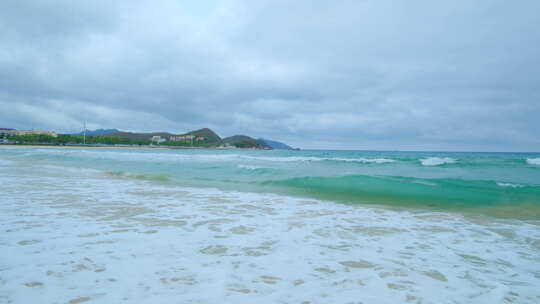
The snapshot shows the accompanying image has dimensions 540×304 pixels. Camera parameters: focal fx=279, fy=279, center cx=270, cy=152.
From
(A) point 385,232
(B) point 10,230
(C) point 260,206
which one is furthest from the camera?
(C) point 260,206

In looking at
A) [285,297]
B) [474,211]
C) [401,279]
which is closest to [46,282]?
[285,297]

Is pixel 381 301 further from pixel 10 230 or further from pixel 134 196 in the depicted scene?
pixel 134 196

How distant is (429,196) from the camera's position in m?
9.12

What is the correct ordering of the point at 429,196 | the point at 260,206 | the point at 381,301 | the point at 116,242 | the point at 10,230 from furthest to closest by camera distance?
the point at 429,196
the point at 260,206
the point at 10,230
the point at 116,242
the point at 381,301

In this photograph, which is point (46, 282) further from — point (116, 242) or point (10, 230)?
point (10, 230)

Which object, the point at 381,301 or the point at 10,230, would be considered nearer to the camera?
the point at 381,301

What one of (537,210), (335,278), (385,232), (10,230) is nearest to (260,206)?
(385,232)

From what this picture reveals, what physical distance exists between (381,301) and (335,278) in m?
0.51

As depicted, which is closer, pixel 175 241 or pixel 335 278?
pixel 335 278

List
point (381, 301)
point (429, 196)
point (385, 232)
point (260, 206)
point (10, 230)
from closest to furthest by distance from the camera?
point (381, 301) → point (10, 230) → point (385, 232) → point (260, 206) → point (429, 196)

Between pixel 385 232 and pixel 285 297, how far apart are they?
2.85 metres

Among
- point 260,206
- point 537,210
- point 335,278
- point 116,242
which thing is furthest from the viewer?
point 537,210

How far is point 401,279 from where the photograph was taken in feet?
9.34

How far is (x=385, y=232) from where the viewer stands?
463 centimetres
